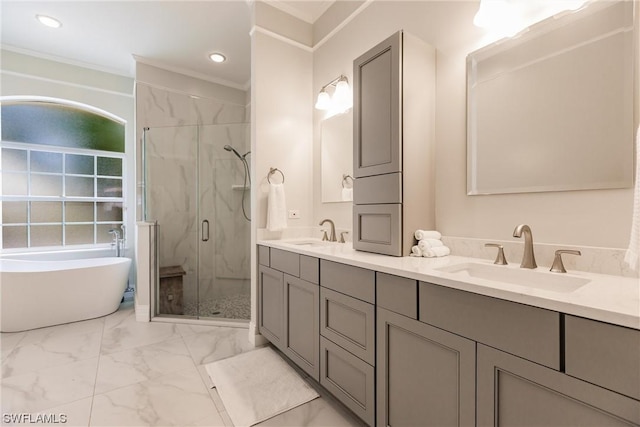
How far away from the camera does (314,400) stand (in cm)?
166

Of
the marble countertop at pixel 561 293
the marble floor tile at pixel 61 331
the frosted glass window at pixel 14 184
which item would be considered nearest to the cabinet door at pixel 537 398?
the marble countertop at pixel 561 293

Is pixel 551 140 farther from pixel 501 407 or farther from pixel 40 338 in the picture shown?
pixel 40 338

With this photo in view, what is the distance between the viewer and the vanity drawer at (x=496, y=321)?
2.51 feet

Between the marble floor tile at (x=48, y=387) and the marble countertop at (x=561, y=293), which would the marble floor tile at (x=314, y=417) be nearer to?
the marble countertop at (x=561, y=293)

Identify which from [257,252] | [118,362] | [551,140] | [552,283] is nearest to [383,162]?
[551,140]

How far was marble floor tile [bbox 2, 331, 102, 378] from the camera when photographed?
1.95m

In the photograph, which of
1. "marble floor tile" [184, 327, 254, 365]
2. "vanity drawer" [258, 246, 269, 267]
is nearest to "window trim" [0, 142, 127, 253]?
"marble floor tile" [184, 327, 254, 365]

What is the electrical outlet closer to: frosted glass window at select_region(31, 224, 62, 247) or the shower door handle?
the shower door handle

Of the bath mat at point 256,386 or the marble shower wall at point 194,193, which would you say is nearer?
the bath mat at point 256,386

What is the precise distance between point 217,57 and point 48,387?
3.36 metres

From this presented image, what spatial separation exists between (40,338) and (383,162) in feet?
10.4

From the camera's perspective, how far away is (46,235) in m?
3.37

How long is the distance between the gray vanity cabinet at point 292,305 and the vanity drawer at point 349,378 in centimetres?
8

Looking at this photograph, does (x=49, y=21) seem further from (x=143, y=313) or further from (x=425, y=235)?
(x=425, y=235)
